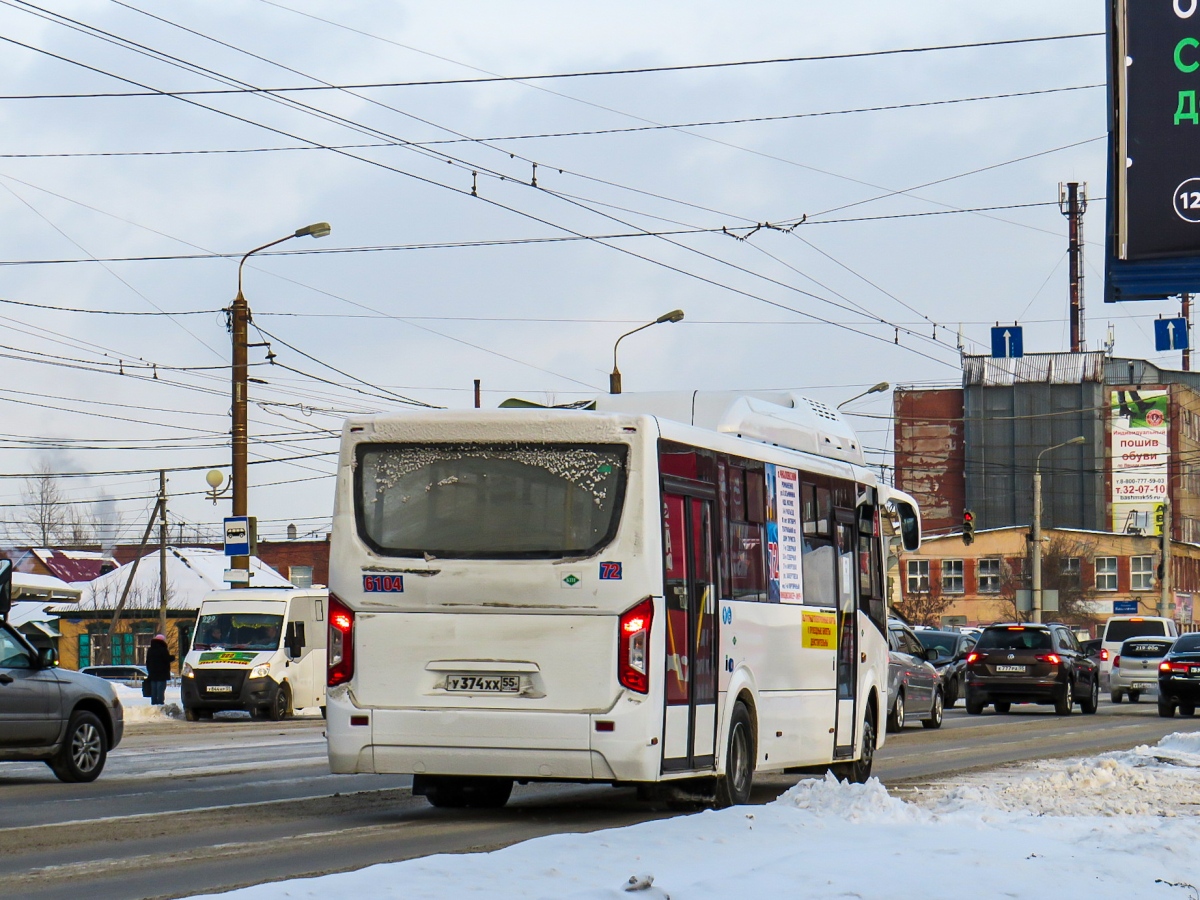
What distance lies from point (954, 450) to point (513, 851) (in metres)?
100

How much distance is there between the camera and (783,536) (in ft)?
46.8

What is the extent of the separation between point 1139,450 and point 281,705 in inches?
3011

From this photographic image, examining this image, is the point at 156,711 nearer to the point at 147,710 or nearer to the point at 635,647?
the point at 147,710

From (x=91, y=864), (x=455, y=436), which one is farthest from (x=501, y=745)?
(x=91, y=864)

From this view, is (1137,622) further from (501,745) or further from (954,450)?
(954,450)

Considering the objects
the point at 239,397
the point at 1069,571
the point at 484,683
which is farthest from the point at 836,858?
the point at 1069,571

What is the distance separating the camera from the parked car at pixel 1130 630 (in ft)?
155

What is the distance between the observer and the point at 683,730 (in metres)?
12.0

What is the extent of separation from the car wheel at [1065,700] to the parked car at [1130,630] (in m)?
12.5

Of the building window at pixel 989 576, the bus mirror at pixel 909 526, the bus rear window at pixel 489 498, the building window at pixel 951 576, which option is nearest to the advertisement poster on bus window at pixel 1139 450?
the building window at pixel 989 576

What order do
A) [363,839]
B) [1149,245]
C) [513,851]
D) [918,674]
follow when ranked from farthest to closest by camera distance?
1. [918,674]
2. [1149,245]
3. [363,839]
4. [513,851]

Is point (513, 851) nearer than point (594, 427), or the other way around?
point (513, 851)

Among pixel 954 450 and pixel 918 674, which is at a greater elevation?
pixel 954 450

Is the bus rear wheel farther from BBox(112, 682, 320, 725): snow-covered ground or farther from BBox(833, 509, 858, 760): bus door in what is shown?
BBox(112, 682, 320, 725): snow-covered ground
